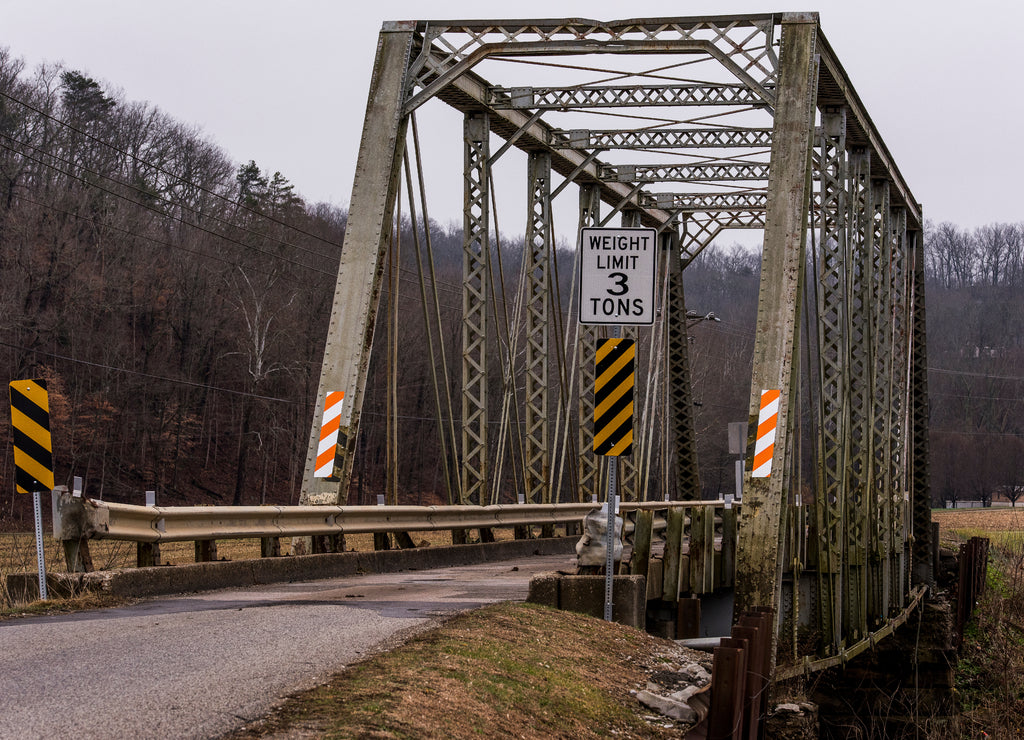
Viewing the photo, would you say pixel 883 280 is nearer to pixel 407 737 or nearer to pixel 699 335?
pixel 407 737

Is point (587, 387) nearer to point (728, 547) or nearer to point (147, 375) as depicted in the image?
point (728, 547)

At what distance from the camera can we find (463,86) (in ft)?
61.5

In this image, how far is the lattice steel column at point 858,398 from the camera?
16.8m

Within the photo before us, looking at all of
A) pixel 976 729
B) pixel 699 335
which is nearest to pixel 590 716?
pixel 976 729

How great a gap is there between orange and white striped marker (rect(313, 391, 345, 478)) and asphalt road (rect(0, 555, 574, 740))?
2.79m

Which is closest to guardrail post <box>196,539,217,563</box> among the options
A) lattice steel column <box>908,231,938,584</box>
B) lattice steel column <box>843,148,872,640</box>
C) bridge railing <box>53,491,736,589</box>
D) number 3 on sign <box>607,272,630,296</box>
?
bridge railing <box>53,491,736,589</box>

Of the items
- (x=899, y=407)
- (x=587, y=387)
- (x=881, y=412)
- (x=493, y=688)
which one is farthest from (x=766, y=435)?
(x=587, y=387)

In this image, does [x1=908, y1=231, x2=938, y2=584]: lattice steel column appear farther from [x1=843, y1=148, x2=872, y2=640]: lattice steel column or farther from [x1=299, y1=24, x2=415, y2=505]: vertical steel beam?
[x1=299, y1=24, x2=415, y2=505]: vertical steel beam

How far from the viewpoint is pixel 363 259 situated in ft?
51.6

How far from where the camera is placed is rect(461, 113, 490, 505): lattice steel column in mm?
19531

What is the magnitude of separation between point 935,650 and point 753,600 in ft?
31.7

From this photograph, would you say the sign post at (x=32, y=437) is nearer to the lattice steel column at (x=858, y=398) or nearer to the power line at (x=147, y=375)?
the lattice steel column at (x=858, y=398)

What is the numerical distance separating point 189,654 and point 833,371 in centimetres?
1044

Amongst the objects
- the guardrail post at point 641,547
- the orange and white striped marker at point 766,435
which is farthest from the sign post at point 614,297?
the orange and white striped marker at point 766,435
